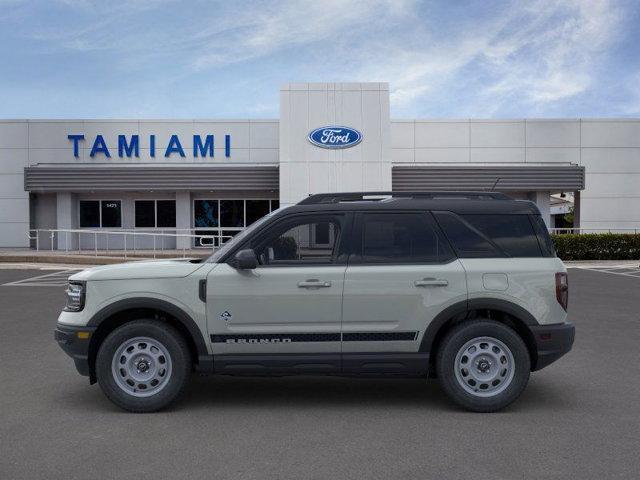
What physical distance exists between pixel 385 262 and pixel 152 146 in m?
25.7

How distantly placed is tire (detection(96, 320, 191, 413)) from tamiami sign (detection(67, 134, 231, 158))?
2477cm

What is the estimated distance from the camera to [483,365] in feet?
18.0

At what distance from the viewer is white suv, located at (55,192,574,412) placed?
17.9ft

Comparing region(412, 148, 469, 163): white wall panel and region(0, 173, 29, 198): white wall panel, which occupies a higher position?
region(412, 148, 469, 163): white wall panel

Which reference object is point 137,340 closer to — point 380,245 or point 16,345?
point 380,245

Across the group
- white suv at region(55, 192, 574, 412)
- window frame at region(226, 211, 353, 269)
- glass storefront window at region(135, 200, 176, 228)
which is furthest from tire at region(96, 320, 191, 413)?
glass storefront window at region(135, 200, 176, 228)

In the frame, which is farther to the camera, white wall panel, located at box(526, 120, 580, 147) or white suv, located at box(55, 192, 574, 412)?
white wall panel, located at box(526, 120, 580, 147)

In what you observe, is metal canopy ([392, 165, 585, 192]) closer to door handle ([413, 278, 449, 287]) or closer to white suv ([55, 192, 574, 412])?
white suv ([55, 192, 574, 412])

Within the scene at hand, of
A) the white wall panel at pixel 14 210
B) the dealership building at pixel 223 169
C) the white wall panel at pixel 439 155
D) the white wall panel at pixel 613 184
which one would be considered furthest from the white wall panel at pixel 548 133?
the white wall panel at pixel 14 210

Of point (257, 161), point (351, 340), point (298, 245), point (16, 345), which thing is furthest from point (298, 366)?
point (257, 161)

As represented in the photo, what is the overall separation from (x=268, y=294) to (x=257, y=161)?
81.3ft

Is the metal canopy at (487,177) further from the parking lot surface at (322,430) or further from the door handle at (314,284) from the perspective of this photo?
the door handle at (314,284)

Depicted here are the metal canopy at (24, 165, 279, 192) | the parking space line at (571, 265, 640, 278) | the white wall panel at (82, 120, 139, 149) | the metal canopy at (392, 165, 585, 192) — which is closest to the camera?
the parking space line at (571, 265, 640, 278)

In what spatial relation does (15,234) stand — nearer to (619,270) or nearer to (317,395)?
(619,270)
